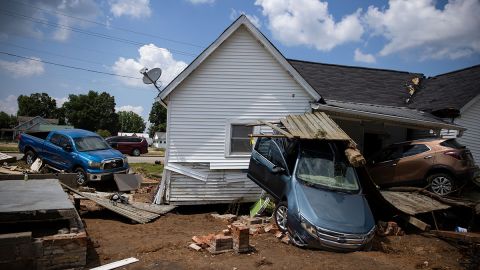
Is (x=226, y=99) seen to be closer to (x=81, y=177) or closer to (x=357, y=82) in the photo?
(x=81, y=177)

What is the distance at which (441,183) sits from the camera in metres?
9.48

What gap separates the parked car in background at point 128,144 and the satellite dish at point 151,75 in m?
19.2

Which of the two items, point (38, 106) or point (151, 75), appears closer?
point (151, 75)

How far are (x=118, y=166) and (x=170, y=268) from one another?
8.49 metres

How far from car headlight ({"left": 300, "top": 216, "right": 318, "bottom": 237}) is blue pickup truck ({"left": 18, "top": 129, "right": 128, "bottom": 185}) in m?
8.43

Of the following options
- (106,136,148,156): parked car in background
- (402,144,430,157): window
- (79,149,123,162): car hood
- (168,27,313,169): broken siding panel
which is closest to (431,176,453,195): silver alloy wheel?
(402,144,430,157): window

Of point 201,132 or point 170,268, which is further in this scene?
point 201,132

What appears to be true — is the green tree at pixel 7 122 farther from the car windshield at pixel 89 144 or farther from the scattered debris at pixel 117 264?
the scattered debris at pixel 117 264

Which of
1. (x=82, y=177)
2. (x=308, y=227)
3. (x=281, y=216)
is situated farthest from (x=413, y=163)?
(x=82, y=177)

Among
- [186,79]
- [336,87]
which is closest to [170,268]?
[186,79]

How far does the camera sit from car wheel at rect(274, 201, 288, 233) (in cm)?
736

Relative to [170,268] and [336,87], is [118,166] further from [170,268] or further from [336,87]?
[336,87]

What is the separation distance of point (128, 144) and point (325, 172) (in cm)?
2475

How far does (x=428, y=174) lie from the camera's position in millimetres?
9648
